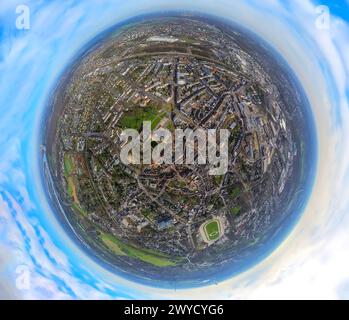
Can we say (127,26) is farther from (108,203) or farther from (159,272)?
(159,272)

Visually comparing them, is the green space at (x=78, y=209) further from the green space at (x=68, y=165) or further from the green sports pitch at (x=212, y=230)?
the green sports pitch at (x=212, y=230)

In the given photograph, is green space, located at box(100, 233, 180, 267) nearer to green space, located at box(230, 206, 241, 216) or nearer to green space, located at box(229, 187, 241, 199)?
green space, located at box(230, 206, 241, 216)

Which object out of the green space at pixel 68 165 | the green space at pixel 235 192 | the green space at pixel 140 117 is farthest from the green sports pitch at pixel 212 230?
the green space at pixel 68 165

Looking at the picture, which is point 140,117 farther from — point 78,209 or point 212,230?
point 212,230

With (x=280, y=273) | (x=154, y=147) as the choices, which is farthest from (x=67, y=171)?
(x=280, y=273)

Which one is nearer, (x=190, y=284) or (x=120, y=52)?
(x=120, y=52)

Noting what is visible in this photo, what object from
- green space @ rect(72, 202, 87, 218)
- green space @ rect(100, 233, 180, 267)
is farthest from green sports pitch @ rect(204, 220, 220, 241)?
green space @ rect(72, 202, 87, 218)
